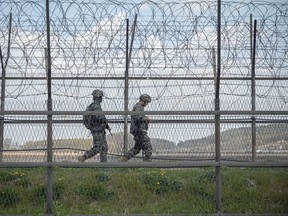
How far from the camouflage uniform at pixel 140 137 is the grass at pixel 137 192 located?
0.35m

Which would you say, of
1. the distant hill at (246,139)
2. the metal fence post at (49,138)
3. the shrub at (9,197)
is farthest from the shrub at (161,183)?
the shrub at (9,197)

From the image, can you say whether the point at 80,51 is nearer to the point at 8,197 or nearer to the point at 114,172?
the point at 114,172

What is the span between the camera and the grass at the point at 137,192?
8.13m

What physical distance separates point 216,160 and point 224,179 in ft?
2.44

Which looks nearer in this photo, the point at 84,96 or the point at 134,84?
the point at 84,96

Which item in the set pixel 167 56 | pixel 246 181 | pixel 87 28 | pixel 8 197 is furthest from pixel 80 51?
pixel 246 181

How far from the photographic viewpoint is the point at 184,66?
905 cm

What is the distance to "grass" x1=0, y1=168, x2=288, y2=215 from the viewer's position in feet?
26.7

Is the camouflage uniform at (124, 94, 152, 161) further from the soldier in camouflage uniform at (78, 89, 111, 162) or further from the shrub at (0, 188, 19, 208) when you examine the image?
the shrub at (0, 188, 19, 208)

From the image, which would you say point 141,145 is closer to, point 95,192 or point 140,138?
point 140,138

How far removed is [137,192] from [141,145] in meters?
0.78

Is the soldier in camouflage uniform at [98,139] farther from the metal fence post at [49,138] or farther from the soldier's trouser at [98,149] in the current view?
the metal fence post at [49,138]

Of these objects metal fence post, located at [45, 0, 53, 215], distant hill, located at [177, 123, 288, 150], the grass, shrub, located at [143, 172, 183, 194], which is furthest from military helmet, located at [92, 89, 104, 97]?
distant hill, located at [177, 123, 288, 150]

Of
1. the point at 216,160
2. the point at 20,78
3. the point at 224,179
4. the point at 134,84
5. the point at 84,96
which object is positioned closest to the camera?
the point at 216,160
